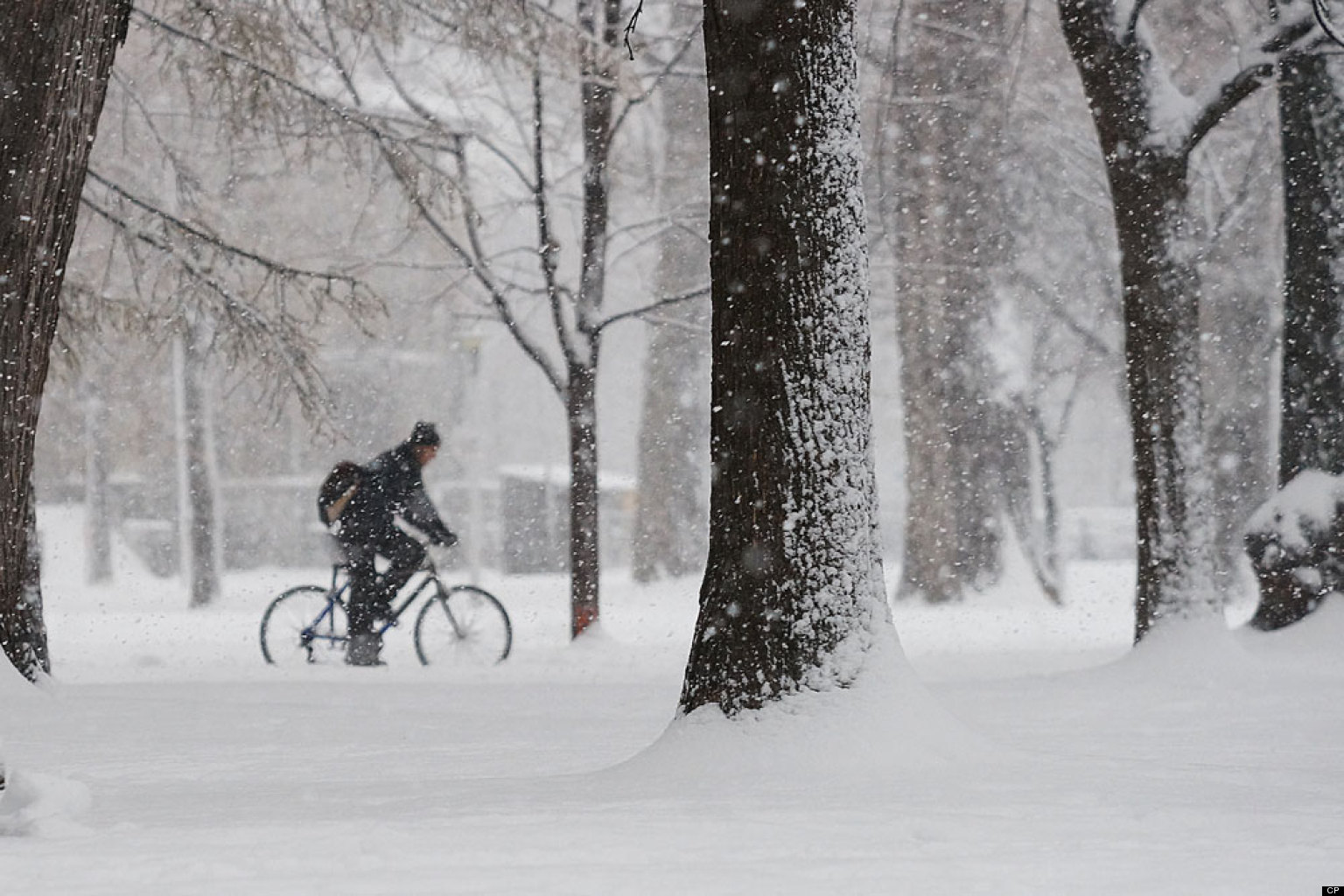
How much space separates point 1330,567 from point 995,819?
255 inches

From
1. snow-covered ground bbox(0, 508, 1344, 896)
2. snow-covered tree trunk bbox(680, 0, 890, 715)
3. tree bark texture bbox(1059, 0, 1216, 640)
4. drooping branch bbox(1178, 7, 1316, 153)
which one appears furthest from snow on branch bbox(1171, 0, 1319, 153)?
snow-covered tree trunk bbox(680, 0, 890, 715)

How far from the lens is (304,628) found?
12.9m

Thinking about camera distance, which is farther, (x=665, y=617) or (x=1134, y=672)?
(x=665, y=617)

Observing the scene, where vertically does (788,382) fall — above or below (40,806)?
above

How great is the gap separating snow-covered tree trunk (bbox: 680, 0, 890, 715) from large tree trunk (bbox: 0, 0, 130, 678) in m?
4.05

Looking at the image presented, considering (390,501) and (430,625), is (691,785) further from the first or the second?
(430,625)

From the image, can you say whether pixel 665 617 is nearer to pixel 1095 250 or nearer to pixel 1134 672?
pixel 1095 250

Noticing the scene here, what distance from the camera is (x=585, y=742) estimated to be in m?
8.05

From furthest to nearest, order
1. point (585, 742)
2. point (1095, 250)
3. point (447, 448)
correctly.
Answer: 1. point (447, 448)
2. point (1095, 250)
3. point (585, 742)

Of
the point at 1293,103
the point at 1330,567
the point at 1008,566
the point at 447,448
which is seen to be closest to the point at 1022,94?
the point at 1008,566

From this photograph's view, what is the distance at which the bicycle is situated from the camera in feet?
42.3

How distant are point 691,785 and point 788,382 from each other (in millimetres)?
1535

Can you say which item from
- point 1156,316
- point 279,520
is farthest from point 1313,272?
point 279,520

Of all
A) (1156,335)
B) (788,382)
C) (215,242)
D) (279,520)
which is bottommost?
(279,520)
